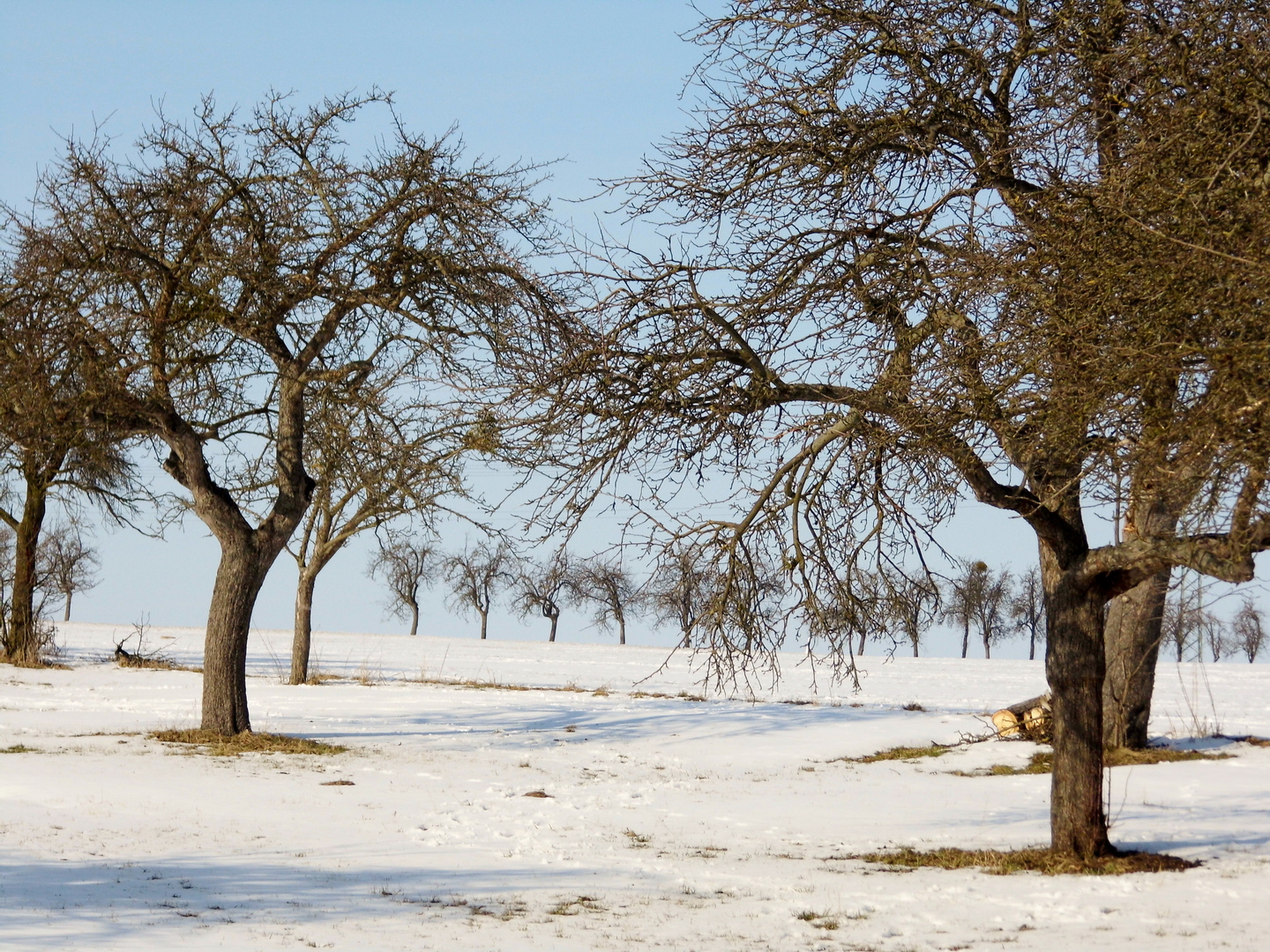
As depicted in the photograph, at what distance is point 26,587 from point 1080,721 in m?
25.2

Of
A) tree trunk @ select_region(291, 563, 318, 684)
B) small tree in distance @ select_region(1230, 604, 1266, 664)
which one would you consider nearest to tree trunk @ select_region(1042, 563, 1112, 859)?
tree trunk @ select_region(291, 563, 318, 684)

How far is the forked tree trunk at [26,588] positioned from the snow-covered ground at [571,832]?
642 cm

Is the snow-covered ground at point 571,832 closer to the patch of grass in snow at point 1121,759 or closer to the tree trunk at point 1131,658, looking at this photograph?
the patch of grass in snow at point 1121,759

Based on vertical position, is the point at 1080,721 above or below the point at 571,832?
above

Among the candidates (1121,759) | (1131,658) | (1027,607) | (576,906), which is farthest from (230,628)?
(1027,607)

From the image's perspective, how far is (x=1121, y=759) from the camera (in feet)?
47.5

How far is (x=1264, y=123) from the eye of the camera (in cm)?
529

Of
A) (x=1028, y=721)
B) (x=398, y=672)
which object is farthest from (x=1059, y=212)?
(x=398, y=672)

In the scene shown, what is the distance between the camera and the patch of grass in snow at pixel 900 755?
15461mm

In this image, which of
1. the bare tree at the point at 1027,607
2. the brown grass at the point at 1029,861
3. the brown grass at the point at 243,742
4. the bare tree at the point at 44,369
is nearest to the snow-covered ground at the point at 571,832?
the brown grass at the point at 1029,861

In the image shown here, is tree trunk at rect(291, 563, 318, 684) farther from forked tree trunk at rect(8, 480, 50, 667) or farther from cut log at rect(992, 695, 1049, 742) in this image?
cut log at rect(992, 695, 1049, 742)

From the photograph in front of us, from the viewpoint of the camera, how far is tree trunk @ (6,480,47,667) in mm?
26719

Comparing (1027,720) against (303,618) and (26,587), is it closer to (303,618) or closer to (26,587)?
(303,618)

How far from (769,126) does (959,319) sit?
2314 mm
